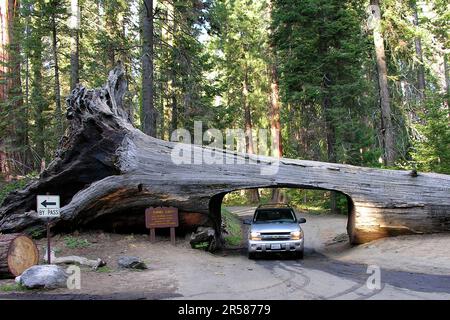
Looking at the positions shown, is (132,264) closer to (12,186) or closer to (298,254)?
(298,254)

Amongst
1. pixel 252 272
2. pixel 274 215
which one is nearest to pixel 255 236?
pixel 274 215

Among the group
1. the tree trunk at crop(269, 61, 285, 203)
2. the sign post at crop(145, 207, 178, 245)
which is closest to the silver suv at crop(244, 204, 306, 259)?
the sign post at crop(145, 207, 178, 245)

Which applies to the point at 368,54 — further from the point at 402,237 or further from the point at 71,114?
the point at 71,114

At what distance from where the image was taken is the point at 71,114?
50.1 ft

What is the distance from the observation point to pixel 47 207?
1027 cm

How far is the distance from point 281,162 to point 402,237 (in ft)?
15.4

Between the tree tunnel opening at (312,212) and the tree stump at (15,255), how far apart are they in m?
6.49

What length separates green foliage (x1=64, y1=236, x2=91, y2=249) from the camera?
13.0 metres

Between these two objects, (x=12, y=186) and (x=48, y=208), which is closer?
(x=48, y=208)

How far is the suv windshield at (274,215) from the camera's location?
46.6 ft

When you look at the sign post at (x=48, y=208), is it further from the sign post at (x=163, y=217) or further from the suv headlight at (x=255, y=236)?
the suv headlight at (x=255, y=236)

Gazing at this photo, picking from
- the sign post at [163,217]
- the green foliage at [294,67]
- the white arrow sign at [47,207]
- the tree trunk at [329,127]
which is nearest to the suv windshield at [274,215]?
the sign post at [163,217]

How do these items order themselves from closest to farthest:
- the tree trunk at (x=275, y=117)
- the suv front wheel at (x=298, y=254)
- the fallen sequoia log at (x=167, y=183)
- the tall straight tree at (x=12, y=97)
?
the suv front wheel at (x=298, y=254) → the fallen sequoia log at (x=167, y=183) → the tall straight tree at (x=12, y=97) → the tree trunk at (x=275, y=117)

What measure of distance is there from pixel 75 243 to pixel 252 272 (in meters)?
5.90
